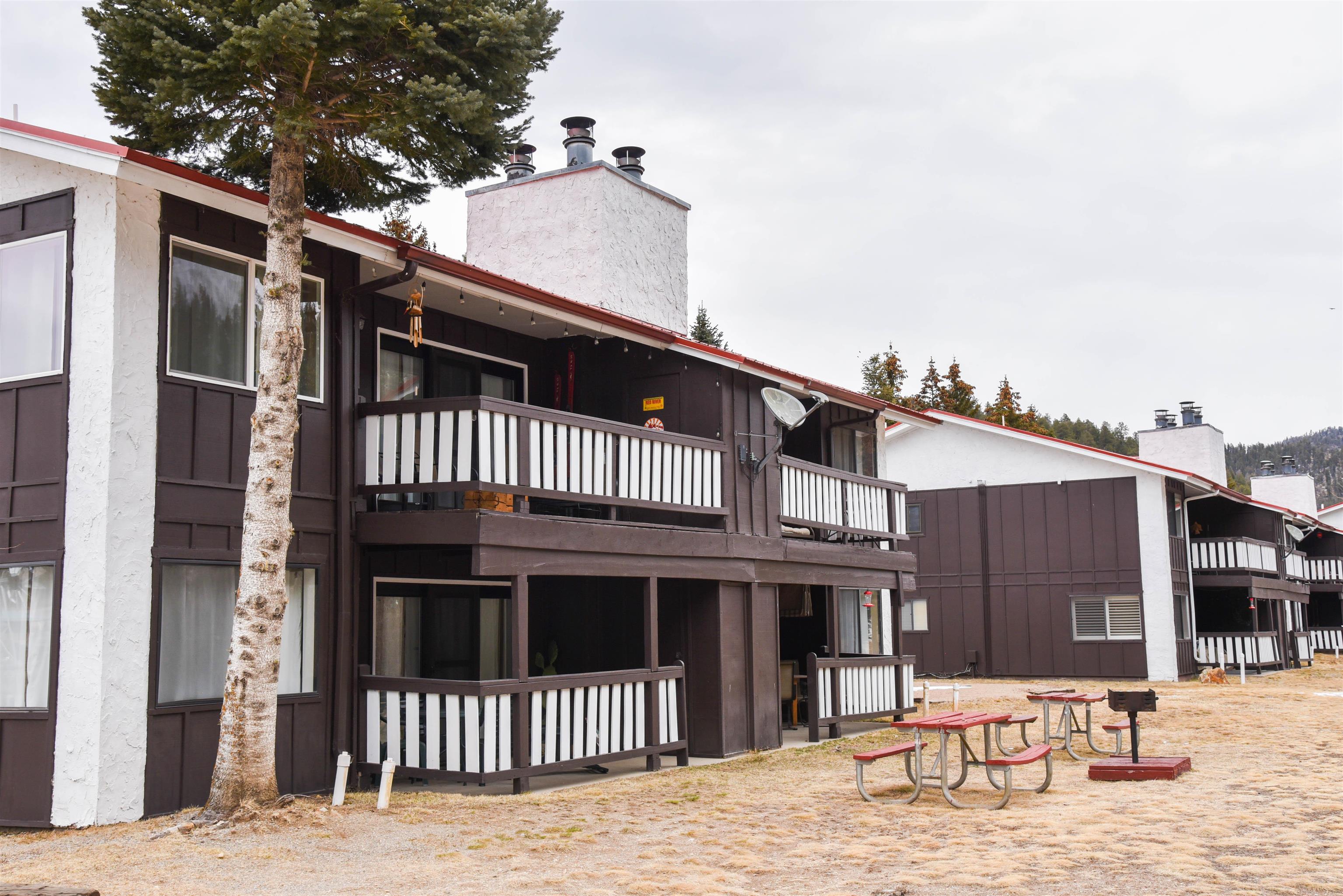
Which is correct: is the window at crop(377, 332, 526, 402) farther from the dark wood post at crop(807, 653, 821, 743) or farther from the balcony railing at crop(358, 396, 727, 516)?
the dark wood post at crop(807, 653, 821, 743)

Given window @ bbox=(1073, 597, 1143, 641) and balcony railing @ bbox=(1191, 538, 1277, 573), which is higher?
balcony railing @ bbox=(1191, 538, 1277, 573)

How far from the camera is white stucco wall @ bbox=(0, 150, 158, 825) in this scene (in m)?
9.16

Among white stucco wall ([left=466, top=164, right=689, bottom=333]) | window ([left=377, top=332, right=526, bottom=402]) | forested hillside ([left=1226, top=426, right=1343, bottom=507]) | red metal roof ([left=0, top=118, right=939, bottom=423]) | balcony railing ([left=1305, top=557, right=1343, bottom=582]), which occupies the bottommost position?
balcony railing ([left=1305, top=557, right=1343, bottom=582])

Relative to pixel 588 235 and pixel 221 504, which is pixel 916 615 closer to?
pixel 588 235

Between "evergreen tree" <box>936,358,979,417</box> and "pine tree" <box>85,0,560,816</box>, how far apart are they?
50.6 metres

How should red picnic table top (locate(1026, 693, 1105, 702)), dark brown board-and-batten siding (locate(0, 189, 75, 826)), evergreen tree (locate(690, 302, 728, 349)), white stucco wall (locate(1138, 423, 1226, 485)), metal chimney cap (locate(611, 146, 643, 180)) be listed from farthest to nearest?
evergreen tree (locate(690, 302, 728, 349)), white stucco wall (locate(1138, 423, 1226, 485)), metal chimney cap (locate(611, 146, 643, 180)), red picnic table top (locate(1026, 693, 1105, 702)), dark brown board-and-batten siding (locate(0, 189, 75, 826))

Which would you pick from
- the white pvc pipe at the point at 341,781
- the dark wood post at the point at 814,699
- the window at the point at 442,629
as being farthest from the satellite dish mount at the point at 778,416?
the white pvc pipe at the point at 341,781

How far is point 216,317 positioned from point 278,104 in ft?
6.41

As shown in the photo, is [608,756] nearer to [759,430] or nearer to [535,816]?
[535,816]

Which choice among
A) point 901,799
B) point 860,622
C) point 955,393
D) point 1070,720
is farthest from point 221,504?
point 955,393

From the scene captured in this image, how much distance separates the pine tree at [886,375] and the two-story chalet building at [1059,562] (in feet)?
95.1

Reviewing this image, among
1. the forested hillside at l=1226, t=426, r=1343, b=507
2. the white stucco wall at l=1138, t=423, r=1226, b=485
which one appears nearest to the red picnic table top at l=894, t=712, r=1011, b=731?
the white stucco wall at l=1138, t=423, r=1226, b=485

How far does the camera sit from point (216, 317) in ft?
34.5

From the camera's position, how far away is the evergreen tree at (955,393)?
58.8 m
